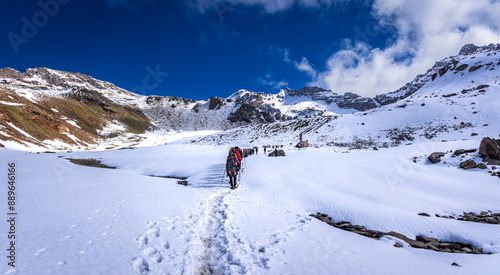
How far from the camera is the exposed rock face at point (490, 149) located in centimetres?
1071

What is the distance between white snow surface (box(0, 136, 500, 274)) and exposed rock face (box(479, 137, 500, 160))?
145 centimetres

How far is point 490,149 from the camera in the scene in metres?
10.9

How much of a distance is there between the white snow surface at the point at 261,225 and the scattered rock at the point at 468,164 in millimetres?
398

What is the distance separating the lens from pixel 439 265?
4.09m

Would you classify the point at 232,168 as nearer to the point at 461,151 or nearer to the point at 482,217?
the point at 482,217

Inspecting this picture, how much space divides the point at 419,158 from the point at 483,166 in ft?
9.08

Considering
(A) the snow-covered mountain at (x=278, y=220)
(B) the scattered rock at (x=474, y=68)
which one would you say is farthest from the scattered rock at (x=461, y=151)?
(B) the scattered rock at (x=474, y=68)

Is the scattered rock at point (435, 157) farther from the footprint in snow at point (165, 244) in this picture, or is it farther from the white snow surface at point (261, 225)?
the footprint in snow at point (165, 244)

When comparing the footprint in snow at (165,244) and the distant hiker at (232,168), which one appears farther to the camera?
the distant hiker at (232,168)

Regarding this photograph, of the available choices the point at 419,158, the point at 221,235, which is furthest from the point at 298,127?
the point at 221,235

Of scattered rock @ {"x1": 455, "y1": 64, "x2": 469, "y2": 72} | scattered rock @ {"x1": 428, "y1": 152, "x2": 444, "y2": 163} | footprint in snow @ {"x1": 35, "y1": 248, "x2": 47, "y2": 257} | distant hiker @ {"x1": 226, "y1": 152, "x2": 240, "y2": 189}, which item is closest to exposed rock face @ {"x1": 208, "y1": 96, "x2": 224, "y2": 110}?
scattered rock @ {"x1": 455, "y1": 64, "x2": 469, "y2": 72}

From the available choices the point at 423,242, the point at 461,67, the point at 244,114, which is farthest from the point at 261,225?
the point at 244,114

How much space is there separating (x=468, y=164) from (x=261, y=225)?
12807 millimetres

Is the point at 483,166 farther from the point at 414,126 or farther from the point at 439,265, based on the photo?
the point at 414,126
